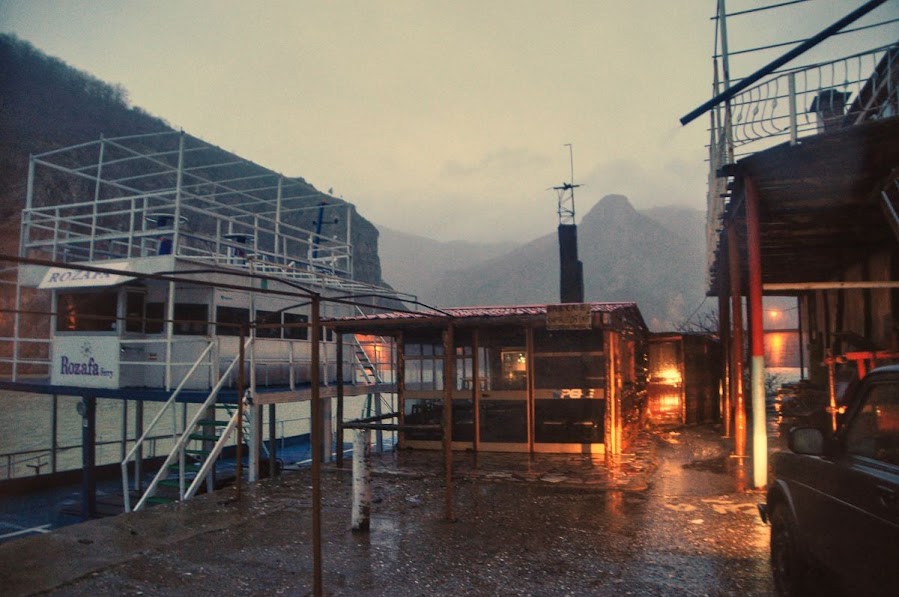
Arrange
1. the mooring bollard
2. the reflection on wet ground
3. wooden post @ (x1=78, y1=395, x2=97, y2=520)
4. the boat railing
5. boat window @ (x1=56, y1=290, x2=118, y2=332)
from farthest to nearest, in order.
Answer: boat window @ (x1=56, y1=290, x2=118, y2=332) → wooden post @ (x1=78, y1=395, x2=97, y2=520) → the boat railing → the reflection on wet ground → the mooring bollard

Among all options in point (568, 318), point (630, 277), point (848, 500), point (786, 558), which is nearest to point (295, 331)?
point (568, 318)

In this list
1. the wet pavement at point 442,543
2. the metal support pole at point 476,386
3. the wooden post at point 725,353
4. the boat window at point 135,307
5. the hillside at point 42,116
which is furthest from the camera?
the hillside at point 42,116

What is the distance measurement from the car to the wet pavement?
1.18 metres

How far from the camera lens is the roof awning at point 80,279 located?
12984mm

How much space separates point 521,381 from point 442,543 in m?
6.23

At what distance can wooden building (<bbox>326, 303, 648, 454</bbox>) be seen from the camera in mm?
11742

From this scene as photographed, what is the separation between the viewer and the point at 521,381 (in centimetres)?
1250

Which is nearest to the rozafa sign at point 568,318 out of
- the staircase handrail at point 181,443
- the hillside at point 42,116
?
the staircase handrail at point 181,443

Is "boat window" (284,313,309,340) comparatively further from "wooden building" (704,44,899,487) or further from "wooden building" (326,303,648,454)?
"wooden building" (704,44,899,487)

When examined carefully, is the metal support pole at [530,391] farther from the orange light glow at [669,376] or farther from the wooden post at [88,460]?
the wooden post at [88,460]

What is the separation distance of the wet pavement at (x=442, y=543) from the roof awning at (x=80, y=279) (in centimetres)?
619

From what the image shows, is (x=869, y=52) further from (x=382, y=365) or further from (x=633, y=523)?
(x=382, y=365)

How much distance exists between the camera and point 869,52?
24.9 ft

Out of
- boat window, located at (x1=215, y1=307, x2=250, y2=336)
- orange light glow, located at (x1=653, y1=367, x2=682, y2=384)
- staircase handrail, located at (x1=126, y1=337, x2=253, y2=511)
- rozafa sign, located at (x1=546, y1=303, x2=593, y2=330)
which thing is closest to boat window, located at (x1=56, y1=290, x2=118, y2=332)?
boat window, located at (x1=215, y1=307, x2=250, y2=336)
